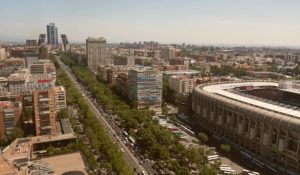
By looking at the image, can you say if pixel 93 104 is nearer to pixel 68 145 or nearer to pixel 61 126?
pixel 61 126

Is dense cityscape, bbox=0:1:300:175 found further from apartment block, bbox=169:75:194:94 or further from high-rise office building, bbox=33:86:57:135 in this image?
apartment block, bbox=169:75:194:94

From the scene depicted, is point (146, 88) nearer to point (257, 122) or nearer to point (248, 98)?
point (248, 98)

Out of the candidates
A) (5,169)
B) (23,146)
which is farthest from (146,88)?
(5,169)

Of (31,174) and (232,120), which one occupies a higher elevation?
(232,120)

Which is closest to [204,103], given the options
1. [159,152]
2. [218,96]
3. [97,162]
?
[218,96]

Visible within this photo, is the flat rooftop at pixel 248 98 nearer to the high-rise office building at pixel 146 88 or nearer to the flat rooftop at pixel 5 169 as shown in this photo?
the high-rise office building at pixel 146 88
